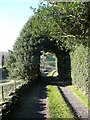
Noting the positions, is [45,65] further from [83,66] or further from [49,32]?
[83,66]

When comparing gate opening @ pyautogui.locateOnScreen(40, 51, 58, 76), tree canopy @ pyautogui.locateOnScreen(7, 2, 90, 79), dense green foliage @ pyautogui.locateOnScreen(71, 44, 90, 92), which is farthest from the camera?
gate opening @ pyautogui.locateOnScreen(40, 51, 58, 76)

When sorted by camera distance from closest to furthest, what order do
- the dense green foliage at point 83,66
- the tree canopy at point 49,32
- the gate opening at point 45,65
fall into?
1. the tree canopy at point 49,32
2. the dense green foliage at point 83,66
3. the gate opening at point 45,65

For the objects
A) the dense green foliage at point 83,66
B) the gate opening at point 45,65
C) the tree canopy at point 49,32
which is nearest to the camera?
the tree canopy at point 49,32

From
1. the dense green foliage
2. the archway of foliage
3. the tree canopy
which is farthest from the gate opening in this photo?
the dense green foliage

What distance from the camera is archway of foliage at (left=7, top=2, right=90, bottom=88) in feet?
37.8

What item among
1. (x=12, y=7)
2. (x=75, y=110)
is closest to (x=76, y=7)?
(x=12, y=7)

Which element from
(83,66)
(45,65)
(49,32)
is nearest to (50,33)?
(49,32)

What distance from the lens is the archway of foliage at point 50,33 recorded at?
1153cm

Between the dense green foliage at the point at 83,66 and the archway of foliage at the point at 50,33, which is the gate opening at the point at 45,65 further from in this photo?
the dense green foliage at the point at 83,66

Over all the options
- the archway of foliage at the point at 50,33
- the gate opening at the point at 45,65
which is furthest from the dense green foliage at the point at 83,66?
the gate opening at the point at 45,65

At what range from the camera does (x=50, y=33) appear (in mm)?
14609

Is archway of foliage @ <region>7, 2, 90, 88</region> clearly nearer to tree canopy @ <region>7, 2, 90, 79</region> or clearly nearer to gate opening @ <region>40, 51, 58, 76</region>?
tree canopy @ <region>7, 2, 90, 79</region>

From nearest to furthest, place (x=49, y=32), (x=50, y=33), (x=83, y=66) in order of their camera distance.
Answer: (x=83, y=66), (x=50, y=33), (x=49, y=32)

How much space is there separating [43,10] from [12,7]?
8.49 ft
